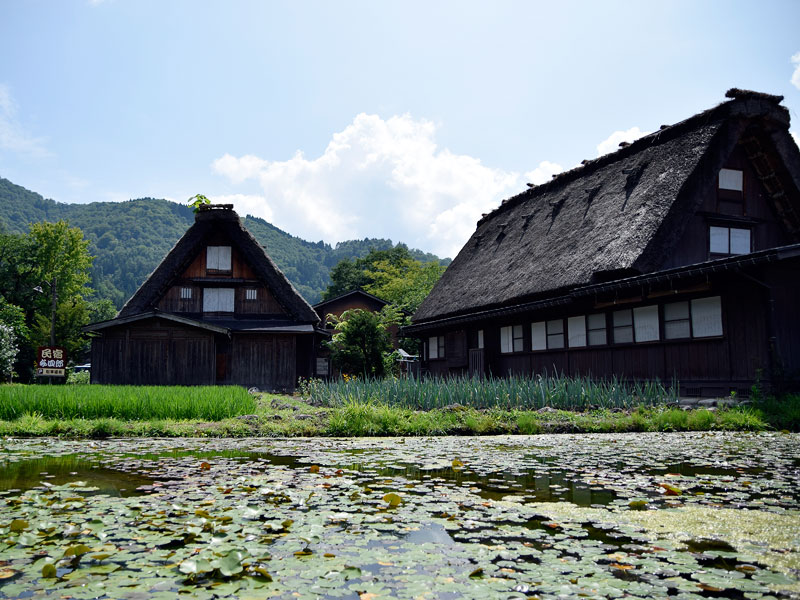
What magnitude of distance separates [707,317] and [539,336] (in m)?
5.32

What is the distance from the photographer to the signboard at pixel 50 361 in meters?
19.4

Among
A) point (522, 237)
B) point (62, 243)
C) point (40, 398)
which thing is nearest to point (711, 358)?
point (522, 237)

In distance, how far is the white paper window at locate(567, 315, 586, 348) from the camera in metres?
15.3

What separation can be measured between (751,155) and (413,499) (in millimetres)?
15419

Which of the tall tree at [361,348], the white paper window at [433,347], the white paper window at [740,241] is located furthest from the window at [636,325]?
the white paper window at [433,347]

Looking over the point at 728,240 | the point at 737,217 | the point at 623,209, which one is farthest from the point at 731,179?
the point at 623,209

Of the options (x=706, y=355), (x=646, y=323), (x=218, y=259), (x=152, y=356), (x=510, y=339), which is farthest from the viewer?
(x=218, y=259)

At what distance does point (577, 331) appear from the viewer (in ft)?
50.8

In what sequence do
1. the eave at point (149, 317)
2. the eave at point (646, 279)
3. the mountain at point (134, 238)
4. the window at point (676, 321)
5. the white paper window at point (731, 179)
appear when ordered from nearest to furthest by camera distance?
the eave at point (646, 279)
the window at point (676, 321)
the white paper window at point (731, 179)
the eave at point (149, 317)
the mountain at point (134, 238)

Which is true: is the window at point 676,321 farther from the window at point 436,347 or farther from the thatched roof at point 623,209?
the window at point 436,347

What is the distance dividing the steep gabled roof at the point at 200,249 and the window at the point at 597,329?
431 inches

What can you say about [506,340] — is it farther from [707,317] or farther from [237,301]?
[237,301]

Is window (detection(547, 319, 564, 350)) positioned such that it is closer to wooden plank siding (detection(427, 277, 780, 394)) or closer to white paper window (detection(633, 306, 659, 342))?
wooden plank siding (detection(427, 277, 780, 394))

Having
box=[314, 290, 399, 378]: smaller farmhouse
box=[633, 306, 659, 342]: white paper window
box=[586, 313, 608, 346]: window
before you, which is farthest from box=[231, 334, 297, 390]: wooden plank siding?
box=[314, 290, 399, 378]: smaller farmhouse
